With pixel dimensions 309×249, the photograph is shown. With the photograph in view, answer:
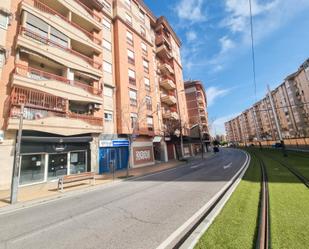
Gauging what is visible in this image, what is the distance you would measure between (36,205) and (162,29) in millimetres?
36456

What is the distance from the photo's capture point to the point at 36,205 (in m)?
7.55

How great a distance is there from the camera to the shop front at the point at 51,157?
40.9 feet

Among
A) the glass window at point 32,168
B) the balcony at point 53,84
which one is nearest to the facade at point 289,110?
the balcony at point 53,84

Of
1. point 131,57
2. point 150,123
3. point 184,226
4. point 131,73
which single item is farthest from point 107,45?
point 184,226

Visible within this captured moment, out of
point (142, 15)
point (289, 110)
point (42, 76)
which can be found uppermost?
point (142, 15)

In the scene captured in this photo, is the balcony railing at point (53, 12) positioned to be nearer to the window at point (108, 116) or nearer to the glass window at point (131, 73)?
the glass window at point (131, 73)

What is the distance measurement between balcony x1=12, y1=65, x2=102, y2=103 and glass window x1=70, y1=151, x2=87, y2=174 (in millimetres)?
5291

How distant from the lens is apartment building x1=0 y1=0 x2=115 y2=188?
39.1 feet

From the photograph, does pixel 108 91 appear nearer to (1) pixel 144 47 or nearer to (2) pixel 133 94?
(2) pixel 133 94

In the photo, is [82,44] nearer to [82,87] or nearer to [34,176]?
[82,87]

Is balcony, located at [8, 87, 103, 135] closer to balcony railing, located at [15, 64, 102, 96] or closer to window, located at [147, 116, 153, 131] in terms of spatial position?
balcony railing, located at [15, 64, 102, 96]

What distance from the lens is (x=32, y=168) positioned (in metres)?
12.9

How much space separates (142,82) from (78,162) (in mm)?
14953

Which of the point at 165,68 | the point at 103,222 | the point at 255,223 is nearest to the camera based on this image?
the point at 255,223
